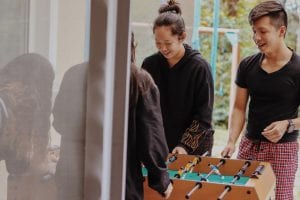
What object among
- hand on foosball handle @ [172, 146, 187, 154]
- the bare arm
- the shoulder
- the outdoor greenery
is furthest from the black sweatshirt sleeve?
the outdoor greenery

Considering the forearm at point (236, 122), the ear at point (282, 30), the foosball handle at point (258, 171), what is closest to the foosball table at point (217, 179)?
the foosball handle at point (258, 171)

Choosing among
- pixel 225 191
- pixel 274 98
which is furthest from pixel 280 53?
pixel 225 191

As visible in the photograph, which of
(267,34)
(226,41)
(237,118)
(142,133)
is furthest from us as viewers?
(226,41)

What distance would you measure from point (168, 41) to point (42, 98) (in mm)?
1821

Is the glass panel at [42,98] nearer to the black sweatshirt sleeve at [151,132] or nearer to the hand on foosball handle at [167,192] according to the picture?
the black sweatshirt sleeve at [151,132]

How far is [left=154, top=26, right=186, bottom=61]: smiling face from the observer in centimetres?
273

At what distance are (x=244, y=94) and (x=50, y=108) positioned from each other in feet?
6.81

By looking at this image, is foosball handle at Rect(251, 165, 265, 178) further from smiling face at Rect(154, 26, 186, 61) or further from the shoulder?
smiling face at Rect(154, 26, 186, 61)

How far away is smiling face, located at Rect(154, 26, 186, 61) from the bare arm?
46 centimetres

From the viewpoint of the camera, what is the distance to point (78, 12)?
976mm

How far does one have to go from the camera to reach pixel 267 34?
2705mm

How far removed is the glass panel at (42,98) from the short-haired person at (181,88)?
1759 mm

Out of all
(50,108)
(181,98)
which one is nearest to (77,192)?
(50,108)

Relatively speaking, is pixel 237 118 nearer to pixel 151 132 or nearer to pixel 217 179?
pixel 217 179
